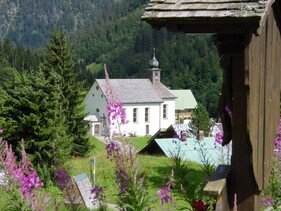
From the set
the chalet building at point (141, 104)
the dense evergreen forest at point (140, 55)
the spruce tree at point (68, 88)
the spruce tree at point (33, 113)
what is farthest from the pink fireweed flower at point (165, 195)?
the dense evergreen forest at point (140, 55)

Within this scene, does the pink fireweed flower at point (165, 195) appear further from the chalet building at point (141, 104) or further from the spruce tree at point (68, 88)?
the chalet building at point (141, 104)

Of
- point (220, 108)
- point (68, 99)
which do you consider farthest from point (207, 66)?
point (220, 108)

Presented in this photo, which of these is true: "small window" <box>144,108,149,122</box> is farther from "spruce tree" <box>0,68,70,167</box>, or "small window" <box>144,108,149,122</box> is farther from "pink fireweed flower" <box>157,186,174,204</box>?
"pink fireweed flower" <box>157,186,174,204</box>

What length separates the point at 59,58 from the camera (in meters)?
33.0

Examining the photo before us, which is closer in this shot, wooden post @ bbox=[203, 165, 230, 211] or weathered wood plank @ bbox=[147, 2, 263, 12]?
weathered wood plank @ bbox=[147, 2, 263, 12]

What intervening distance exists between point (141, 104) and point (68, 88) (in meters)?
30.6

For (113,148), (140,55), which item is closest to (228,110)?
(113,148)

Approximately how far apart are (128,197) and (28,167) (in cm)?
81

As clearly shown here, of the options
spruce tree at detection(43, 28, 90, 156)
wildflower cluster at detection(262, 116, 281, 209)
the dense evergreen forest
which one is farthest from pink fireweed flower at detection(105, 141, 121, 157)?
the dense evergreen forest

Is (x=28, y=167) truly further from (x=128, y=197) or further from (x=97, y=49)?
(x=97, y=49)

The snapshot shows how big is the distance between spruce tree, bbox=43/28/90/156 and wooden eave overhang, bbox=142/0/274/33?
2982 centimetres

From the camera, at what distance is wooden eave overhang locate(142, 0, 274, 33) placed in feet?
7.75

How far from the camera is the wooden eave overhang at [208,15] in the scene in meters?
2.36

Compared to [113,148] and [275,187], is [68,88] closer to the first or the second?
[275,187]
